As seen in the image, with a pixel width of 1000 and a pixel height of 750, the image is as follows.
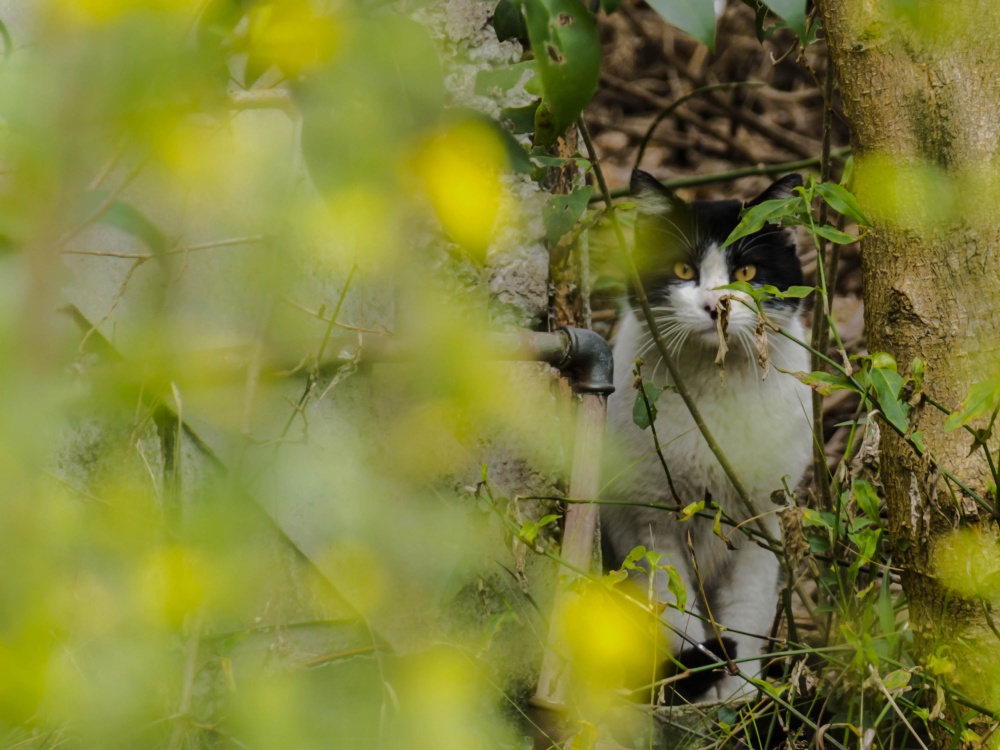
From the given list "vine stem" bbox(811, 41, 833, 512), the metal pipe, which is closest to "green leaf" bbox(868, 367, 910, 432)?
"vine stem" bbox(811, 41, 833, 512)

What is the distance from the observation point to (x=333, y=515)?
911 mm

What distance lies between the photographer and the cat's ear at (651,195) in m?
1.86

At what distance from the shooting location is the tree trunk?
975 mm

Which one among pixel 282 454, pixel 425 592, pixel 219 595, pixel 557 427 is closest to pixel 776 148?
pixel 557 427

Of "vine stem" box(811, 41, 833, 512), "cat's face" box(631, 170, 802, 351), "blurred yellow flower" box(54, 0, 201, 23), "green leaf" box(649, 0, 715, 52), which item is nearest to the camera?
"blurred yellow flower" box(54, 0, 201, 23)

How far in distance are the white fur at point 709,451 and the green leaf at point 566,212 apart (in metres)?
0.49

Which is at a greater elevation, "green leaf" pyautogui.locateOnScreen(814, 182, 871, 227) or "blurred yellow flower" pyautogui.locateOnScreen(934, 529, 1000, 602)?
"green leaf" pyautogui.locateOnScreen(814, 182, 871, 227)

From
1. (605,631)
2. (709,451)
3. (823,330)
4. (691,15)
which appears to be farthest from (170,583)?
(709,451)

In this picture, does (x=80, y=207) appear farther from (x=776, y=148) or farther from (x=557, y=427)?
(x=776, y=148)

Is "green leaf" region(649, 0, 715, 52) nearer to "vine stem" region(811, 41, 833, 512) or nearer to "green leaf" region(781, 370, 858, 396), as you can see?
"green leaf" region(781, 370, 858, 396)

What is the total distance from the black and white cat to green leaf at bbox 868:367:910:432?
0.82 m

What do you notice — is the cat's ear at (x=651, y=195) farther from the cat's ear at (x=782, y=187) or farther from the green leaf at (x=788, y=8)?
the green leaf at (x=788, y=8)

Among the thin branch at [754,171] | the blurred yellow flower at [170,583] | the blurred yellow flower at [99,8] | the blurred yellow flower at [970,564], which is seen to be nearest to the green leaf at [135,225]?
the blurred yellow flower at [99,8]

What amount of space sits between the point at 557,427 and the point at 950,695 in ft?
2.50
